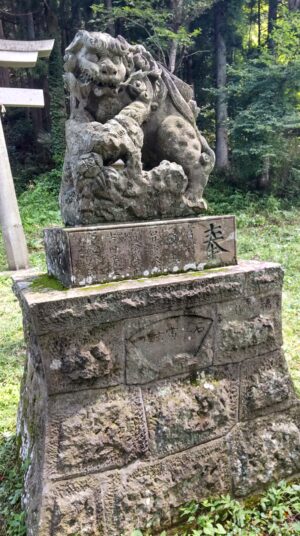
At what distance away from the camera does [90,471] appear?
1.76 m

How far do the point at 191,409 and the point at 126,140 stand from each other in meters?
1.35

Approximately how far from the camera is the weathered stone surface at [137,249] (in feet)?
5.86

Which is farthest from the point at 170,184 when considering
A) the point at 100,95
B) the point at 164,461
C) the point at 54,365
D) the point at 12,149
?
the point at 12,149

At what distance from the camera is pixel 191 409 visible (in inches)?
78.0

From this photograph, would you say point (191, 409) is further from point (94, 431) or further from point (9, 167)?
point (9, 167)

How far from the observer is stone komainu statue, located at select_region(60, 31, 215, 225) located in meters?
1.88

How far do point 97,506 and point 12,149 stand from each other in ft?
48.1

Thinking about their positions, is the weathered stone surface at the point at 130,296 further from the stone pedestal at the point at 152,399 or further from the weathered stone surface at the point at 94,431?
the weathered stone surface at the point at 94,431

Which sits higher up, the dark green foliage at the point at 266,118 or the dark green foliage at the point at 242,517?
the dark green foliage at the point at 266,118

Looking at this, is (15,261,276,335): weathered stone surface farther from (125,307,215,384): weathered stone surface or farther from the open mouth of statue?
the open mouth of statue

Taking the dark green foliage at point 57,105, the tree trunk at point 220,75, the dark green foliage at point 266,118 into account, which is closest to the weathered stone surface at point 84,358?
the dark green foliage at point 266,118

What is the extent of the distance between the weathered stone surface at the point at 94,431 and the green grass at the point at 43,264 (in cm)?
50

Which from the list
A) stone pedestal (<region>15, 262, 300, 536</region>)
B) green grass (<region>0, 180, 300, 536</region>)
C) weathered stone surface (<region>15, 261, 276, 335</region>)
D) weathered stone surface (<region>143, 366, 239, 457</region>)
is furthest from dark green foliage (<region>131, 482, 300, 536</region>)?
weathered stone surface (<region>15, 261, 276, 335</region>)

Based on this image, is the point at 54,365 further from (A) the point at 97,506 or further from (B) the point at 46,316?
(A) the point at 97,506
